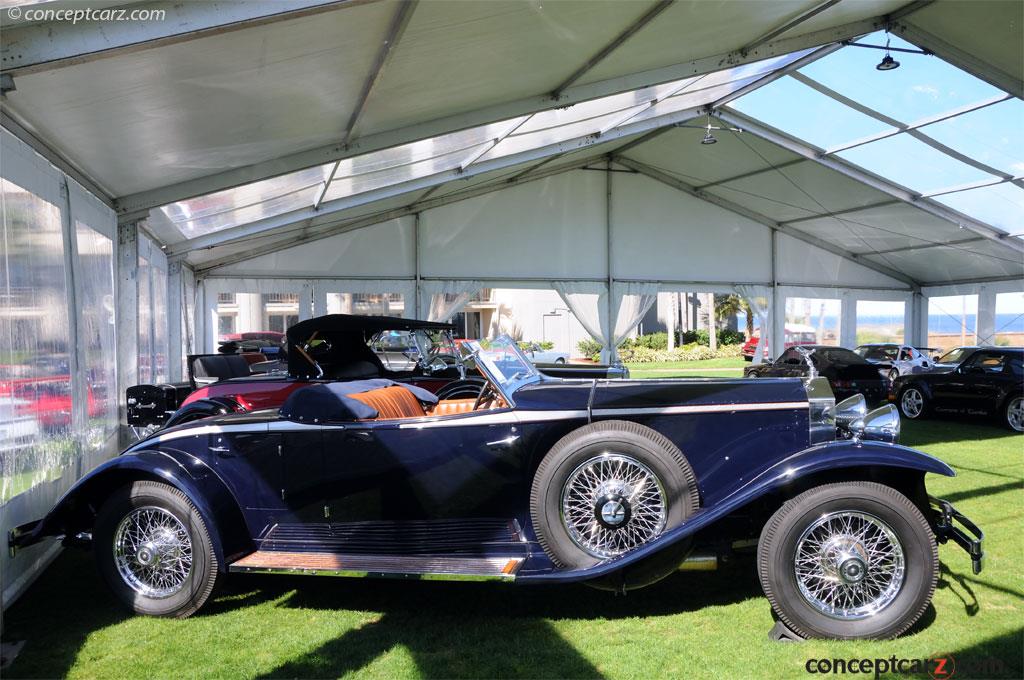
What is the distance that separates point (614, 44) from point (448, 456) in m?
5.56

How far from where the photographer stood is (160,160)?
6.81 metres

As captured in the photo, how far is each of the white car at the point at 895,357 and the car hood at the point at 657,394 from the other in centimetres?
1339

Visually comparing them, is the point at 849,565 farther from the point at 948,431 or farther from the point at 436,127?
the point at 948,431

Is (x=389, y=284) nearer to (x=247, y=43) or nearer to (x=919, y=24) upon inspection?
(x=919, y=24)

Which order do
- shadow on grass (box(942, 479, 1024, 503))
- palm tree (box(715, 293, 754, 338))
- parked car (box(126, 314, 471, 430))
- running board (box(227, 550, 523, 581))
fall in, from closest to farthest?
running board (box(227, 550, 523, 581)) < shadow on grass (box(942, 479, 1024, 503)) < parked car (box(126, 314, 471, 430)) < palm tree (box(715, 293, 754, 338))

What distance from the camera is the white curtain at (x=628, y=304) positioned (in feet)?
66.9

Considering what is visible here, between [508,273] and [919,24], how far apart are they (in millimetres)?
11272

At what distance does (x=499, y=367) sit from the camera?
4.40m

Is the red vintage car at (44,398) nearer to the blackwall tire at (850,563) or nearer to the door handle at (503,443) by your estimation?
the door handle at (503,443)

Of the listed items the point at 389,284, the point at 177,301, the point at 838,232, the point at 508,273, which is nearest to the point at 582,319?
the point at 508,273

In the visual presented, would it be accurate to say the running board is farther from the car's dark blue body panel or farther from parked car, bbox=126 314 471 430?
parked car, bbox=126 314 471 430

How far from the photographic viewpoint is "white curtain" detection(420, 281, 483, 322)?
757 inches

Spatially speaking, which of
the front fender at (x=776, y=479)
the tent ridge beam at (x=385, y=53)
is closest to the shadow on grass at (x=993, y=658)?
the front fender at (x=776, y=479)

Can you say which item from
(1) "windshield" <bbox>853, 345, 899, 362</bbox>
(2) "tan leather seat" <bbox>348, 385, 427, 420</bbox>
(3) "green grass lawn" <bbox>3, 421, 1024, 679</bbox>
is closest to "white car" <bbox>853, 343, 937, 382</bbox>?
(1) "windshield" <bbox>853, 345, 899, 362</bbox>
